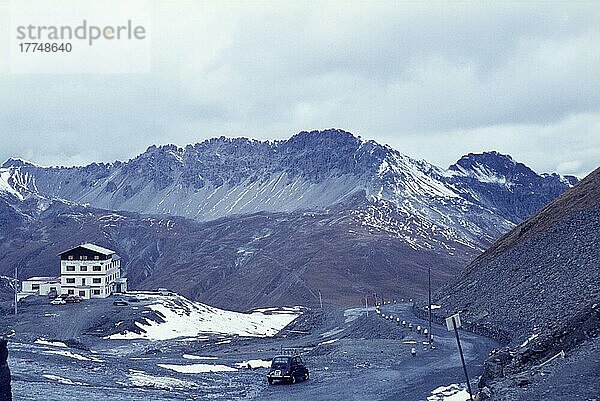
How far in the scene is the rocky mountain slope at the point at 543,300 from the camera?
29297 mm

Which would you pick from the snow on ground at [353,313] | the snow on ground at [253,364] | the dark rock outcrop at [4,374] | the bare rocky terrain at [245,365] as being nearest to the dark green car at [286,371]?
the bare rocky terrain at [245,365]

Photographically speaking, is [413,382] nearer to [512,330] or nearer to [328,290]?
[512,330]

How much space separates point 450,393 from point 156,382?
1705cm

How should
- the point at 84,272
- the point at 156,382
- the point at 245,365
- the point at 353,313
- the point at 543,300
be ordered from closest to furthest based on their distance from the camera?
the point at 156,382 < the point at 245,365 < the point at 543,300 < the point at 353,313 < the point at 84,272

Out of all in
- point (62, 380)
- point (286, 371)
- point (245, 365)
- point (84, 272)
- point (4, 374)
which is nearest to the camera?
point (4, 374)

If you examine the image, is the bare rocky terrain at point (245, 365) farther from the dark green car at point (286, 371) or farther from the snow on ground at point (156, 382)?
the dark green car at point (286, 371)

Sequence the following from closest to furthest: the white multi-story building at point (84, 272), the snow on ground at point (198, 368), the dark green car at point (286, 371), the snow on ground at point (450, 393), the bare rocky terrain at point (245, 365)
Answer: the snow on ground at point (450, 393) < the bare rocky terrain at point (245, 365) < the dark green car at point (286, 371) < the snow on ground at point (198, 368) < the white multi-story building at point (84, 272)

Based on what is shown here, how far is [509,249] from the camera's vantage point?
3174 inches

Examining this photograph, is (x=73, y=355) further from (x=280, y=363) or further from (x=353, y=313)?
(x=353, y=313)


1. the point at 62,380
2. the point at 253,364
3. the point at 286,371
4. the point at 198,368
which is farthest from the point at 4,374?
the point at 253,364

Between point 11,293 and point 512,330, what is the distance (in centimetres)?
10959

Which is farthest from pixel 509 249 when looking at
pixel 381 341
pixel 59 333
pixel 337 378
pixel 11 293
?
pixel 11 293

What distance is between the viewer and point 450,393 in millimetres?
36562

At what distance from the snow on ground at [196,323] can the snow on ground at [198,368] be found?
112ft
